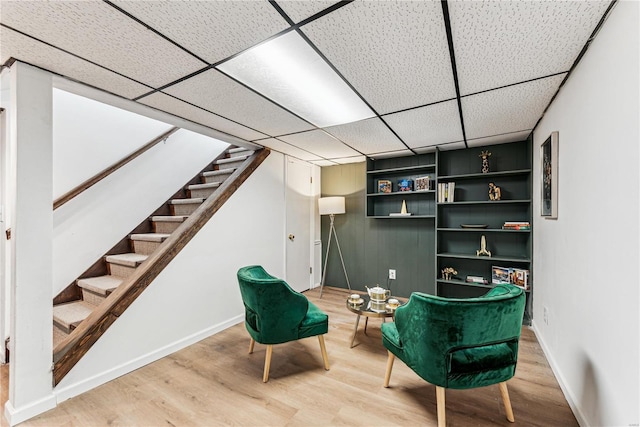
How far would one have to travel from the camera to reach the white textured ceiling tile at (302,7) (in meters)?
1.12

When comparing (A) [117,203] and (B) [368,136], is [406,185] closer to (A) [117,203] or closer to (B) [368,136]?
(B) [368,136]

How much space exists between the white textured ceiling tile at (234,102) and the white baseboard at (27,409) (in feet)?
7.07

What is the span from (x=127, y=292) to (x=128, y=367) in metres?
0.59

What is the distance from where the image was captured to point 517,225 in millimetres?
3004

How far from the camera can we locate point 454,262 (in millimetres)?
3488

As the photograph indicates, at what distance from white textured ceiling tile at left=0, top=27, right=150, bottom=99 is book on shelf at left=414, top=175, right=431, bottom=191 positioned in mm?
3188

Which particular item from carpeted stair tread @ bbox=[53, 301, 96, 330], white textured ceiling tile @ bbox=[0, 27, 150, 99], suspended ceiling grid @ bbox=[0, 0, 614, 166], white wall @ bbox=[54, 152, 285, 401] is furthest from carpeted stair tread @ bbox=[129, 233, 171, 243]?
white textured ceiling tile @ bbox=[0, 27, 150, 99]

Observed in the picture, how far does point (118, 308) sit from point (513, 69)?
3.13m

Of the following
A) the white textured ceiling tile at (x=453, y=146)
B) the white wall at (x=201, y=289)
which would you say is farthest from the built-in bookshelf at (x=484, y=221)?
the white wall at (x=201, y=289)

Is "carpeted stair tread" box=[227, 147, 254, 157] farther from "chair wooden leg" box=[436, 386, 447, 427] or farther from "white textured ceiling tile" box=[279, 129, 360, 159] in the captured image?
"chair wooden leg" box=[436, 386, 447, 427]

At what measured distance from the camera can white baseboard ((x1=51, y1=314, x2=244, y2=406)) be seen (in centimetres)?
175

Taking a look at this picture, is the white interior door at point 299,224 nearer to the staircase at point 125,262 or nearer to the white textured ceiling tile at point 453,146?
the staircase at point 125,262

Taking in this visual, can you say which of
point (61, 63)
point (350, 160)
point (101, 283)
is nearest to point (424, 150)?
point (350, 160)

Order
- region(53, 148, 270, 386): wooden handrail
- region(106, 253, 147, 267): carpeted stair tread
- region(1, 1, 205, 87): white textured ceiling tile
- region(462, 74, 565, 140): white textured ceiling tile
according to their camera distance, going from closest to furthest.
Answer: region(1, 1, 205, 87): white textured ceiling tile, region(53, 148, 270, 386): wooden handrail, region(462, 74, 565, 140): white textured ceiling tile, region(106, 253, 147, 267): carpeted stair tread
